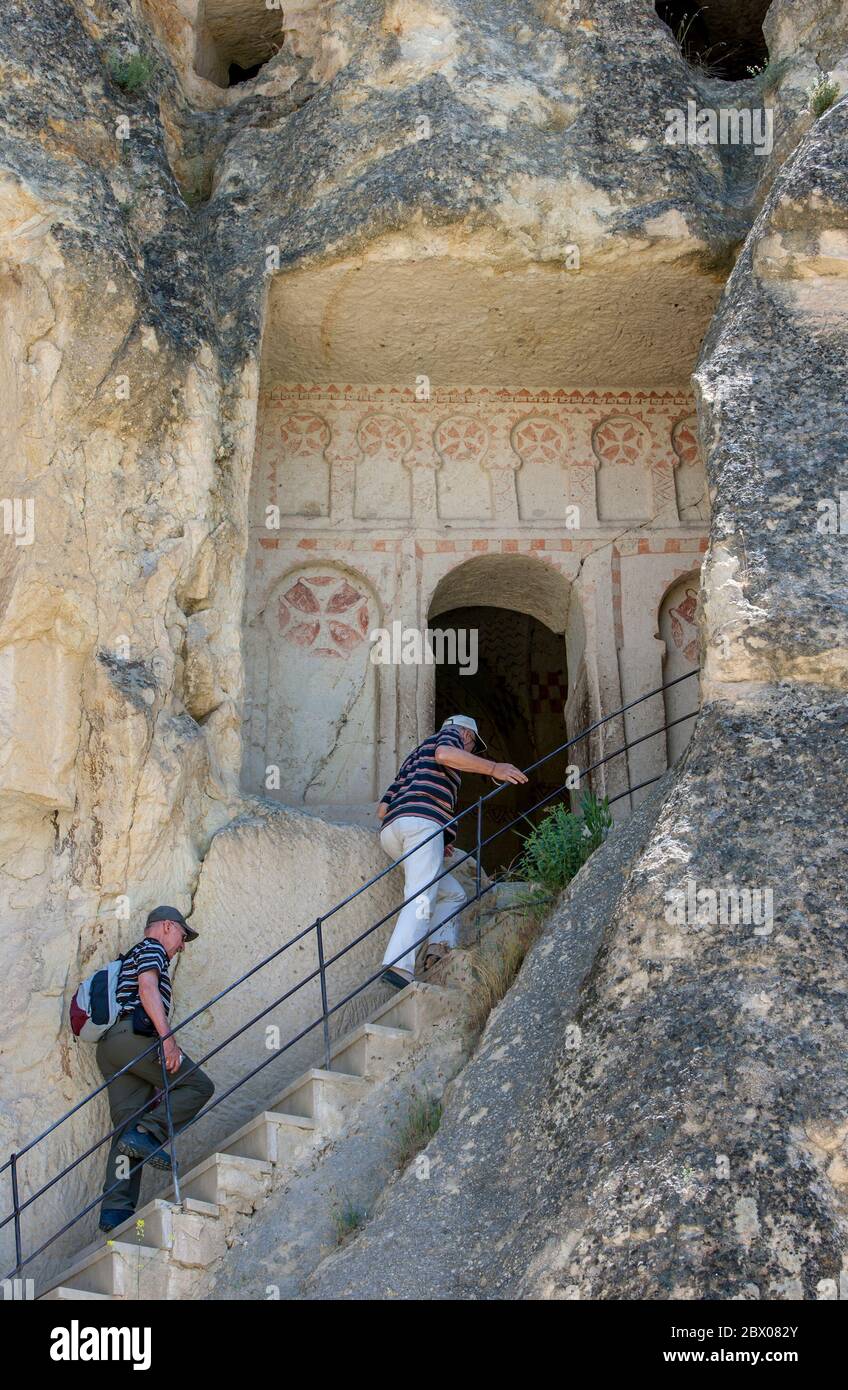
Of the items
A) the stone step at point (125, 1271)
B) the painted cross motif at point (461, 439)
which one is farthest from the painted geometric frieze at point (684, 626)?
the stone step at point (125, 1271)

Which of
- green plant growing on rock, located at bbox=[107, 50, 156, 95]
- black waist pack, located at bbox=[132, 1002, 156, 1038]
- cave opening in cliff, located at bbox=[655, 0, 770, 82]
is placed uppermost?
cave opening in cliff, located at bbox=[655, 0, 770, 82]

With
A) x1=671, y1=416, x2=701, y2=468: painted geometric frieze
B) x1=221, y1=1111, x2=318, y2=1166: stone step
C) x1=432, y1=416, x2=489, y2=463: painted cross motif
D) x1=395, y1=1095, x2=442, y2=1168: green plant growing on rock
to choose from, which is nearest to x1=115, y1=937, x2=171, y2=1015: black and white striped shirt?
x1=221, y1=1111, x2=318, y2=1166: stone step

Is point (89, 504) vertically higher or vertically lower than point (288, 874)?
higher

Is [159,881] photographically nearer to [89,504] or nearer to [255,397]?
[89,504]

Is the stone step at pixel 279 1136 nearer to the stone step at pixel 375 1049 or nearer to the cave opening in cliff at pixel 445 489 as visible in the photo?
the stone step at pixel 375 1049

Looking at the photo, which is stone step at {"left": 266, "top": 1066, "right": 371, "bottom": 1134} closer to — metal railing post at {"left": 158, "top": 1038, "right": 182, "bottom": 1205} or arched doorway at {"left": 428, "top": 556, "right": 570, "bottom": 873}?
metal railing post at {"left": 158, "top": 1038, "right": 182, "bottom": 1205}

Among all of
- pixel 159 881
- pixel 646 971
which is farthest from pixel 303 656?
pixel 646 971

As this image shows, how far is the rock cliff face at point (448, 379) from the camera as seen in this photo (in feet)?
21.2

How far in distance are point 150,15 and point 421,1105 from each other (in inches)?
317

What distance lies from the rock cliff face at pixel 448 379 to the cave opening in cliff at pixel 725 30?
2.64 m

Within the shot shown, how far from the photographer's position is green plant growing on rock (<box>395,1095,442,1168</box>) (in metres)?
7.76

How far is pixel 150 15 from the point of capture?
1184cm

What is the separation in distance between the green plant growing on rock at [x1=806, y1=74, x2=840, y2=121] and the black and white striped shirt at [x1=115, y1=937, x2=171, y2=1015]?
6398 millimetres

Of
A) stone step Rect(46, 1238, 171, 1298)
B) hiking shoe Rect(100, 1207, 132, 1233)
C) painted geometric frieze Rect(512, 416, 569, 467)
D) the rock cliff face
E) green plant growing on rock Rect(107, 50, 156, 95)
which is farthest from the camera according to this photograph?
painted geometric frieze Rect(512, 416, 569, 467)
